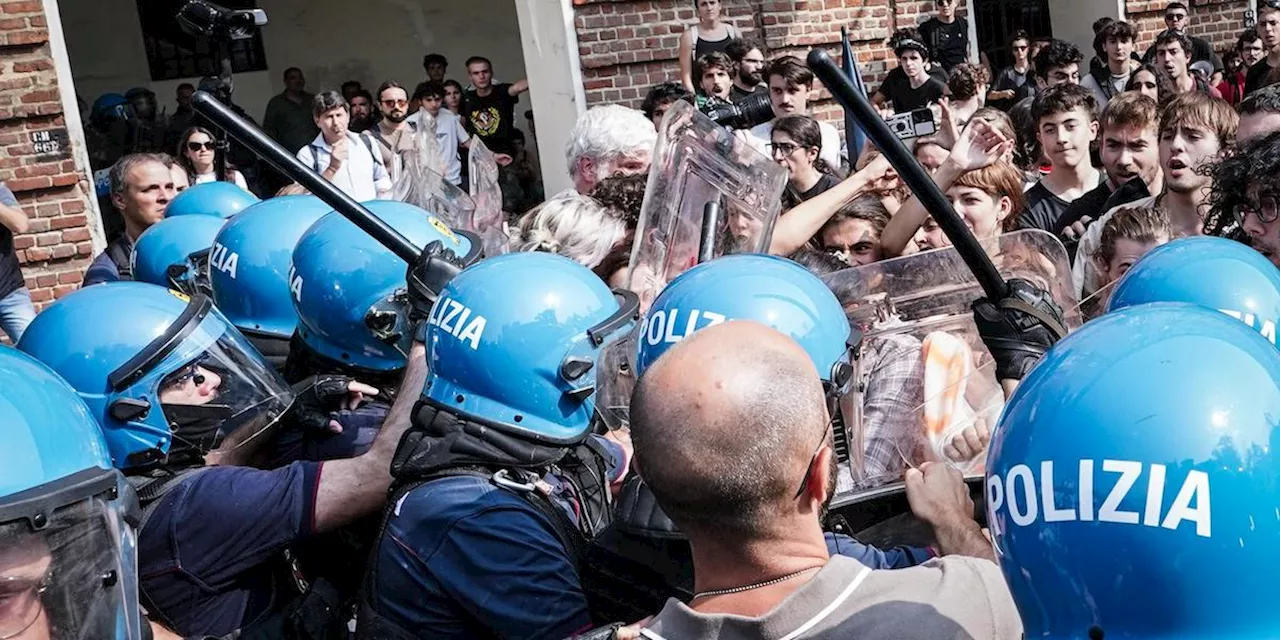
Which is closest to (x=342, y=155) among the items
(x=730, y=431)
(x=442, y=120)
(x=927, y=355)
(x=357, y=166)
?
(x=357, y=166)

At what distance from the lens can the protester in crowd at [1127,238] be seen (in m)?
3.84

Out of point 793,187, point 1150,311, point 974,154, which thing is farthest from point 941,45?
point 1150,311

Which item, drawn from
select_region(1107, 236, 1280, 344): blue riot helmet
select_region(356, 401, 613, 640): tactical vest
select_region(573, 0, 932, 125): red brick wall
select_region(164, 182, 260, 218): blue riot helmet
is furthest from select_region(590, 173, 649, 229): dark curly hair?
select_region(573, 0, 932, 125): red brick wall

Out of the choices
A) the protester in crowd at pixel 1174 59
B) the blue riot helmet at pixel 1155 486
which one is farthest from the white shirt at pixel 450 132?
the blue riot helmet at pixel 1155 486

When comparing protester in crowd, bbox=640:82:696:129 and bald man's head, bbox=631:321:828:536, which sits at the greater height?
protester in crowd, bbox=640:82:696:129

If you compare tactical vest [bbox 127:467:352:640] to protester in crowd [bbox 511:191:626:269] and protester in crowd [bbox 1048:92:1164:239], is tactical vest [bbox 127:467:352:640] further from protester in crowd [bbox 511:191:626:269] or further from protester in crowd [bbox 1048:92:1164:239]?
protester in crowd [bbox 1048:92:1164:239]

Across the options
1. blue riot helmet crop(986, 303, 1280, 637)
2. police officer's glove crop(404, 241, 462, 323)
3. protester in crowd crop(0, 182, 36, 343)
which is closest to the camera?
blue riot helmet crop(986, 303, 1280, 637)

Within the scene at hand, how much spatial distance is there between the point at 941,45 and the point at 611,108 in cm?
588

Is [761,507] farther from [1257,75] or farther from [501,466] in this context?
[1257,75]

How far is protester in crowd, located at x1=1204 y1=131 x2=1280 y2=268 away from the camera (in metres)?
3.25

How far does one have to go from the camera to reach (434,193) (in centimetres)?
500

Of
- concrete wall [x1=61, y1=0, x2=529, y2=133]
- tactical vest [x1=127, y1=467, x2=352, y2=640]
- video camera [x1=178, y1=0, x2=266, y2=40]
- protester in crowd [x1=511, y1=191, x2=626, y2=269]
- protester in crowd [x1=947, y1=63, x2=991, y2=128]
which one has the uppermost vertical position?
concrete wall [x1=61, y1=0, x2=529, y2=133]

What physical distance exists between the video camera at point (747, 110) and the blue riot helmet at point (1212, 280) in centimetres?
430

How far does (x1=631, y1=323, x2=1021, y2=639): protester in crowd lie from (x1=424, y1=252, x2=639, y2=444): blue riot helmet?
94 centimetres
